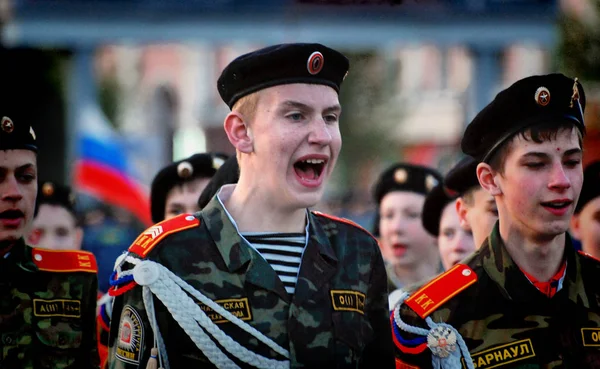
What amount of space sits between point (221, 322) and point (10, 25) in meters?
21.1

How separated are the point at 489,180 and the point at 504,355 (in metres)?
0.78

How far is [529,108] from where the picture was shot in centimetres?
466

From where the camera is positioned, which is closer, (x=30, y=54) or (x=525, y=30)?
(x=525, y=30)

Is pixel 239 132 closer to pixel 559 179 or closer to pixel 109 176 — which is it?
pixel 559 179

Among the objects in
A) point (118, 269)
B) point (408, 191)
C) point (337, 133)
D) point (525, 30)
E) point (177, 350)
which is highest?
point (525, 30)

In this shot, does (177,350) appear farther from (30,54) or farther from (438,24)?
(30,54)

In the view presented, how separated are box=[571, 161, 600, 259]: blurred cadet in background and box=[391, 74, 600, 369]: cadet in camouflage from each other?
1809mm

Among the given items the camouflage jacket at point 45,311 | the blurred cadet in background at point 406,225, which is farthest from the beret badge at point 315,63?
the blurred cadet in background at point 406,225

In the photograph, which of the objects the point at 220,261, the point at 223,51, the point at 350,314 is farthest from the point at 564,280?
the point at 223,51

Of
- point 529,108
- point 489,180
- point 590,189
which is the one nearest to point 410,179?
point 590,189

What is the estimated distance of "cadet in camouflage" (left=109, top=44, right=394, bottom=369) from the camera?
13.6ft

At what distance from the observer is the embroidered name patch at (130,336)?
13.5 feet

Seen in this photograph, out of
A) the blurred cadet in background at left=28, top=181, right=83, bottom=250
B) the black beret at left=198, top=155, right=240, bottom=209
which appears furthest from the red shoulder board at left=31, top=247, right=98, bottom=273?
the blurred cadet in background at left=28, top=181, right=83, bottom=250

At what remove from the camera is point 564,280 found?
4.68m
